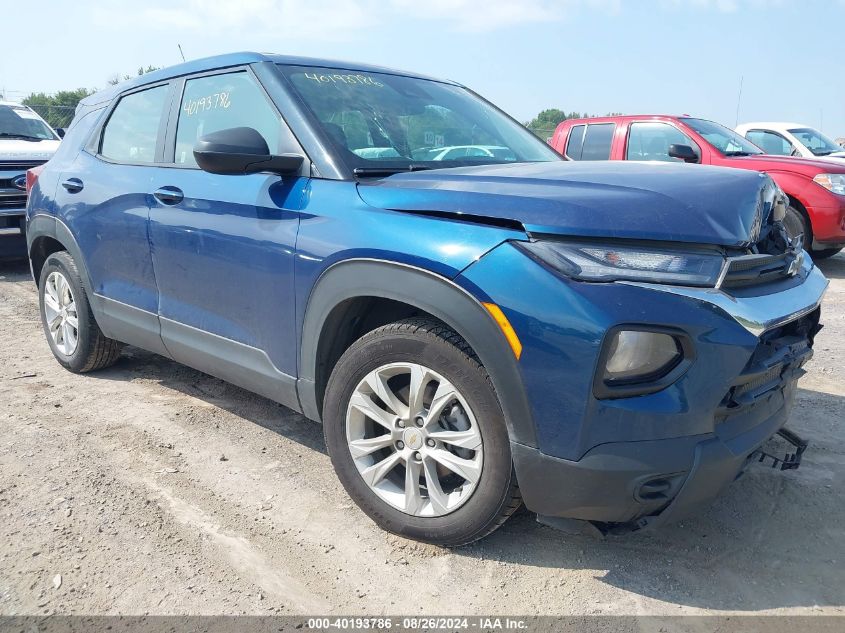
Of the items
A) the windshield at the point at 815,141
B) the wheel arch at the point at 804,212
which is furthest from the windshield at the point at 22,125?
the windshield at the point at 815,141

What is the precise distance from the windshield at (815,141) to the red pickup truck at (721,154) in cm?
275

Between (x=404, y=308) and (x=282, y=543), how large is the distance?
979 millimetres

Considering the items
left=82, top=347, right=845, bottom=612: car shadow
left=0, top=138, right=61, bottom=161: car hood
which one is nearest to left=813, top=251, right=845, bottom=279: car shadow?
left=82, top=347, right=845, bottom=612: car shadow

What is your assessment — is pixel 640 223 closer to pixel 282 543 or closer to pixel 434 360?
pixel 434 360

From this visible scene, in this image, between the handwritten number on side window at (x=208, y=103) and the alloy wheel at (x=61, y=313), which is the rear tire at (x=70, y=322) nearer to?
the alloy wheel at (x=61, y=313)

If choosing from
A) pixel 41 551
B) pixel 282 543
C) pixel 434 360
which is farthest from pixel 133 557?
pixel 434 360

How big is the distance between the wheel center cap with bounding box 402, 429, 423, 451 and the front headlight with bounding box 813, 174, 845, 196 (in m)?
6.84

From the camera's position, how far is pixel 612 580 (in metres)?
2.36

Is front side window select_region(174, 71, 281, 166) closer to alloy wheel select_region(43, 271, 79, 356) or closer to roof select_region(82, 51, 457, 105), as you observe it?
roof select_region(82, 51, 457, 105)

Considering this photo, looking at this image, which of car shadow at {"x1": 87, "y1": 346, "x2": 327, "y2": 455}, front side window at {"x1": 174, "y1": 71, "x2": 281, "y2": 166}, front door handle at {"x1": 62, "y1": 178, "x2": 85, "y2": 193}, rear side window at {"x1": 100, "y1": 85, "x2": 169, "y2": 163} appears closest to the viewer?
front side window at {"x1": 174, "y1": 71, "x2": 281, "y2": 166}

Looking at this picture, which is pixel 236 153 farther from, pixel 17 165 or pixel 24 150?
pixel 24 150

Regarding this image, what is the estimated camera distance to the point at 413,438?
2447 millimetres

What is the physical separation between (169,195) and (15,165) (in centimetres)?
588

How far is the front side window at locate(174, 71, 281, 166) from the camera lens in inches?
119
